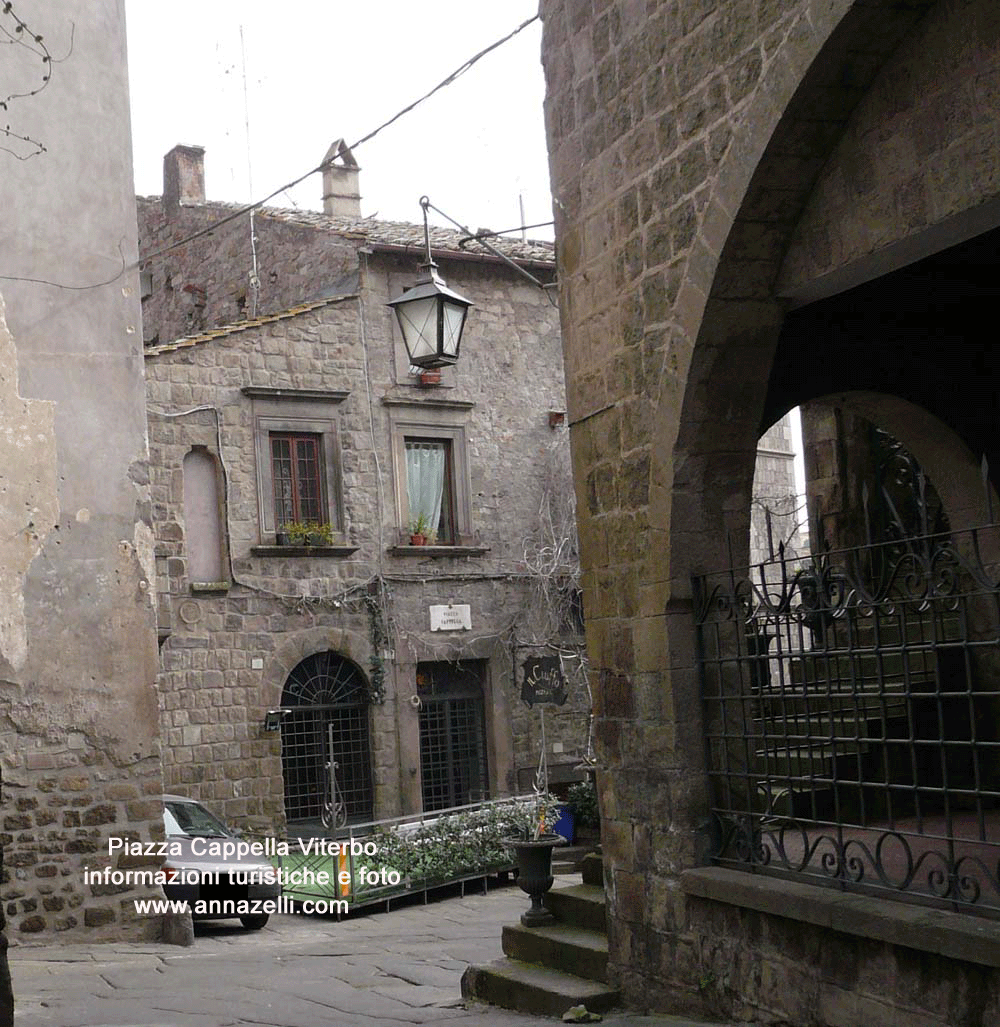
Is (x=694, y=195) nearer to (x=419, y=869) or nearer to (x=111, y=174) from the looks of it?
(x=111, y=174)

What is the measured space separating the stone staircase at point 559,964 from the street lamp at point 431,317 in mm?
4241

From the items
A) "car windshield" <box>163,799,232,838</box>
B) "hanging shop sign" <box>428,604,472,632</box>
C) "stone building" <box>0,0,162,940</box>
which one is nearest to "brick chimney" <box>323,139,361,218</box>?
"hanging shop sign" <box>428,604,472,632</box>

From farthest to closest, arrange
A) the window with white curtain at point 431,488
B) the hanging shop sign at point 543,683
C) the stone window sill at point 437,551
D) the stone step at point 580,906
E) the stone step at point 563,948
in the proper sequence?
the window with white curtain at point 431,488, the stone window sill at point 437,551, the hanging shop sign at point 543,683, the stone step at point 580,906, the stone step at point 563,948

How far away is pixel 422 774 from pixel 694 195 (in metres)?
14.0

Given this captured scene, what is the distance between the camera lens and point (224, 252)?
71.4ft

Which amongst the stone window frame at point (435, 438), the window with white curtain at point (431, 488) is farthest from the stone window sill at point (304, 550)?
the window with white curtain at point (431, 488)

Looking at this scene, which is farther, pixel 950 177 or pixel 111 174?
pixel 111 174

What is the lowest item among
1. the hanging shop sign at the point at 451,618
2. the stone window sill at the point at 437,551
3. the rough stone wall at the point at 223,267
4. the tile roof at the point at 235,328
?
the hanging shop sign at the point at 451,618

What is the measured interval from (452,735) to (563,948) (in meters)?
12.4

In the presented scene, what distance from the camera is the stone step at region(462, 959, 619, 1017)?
19.9 ft

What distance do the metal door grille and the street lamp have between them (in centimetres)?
921

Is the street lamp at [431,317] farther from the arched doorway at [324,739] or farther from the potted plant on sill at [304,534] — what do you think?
the arched doorway at [324,739]

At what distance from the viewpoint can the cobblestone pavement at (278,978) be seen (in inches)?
272

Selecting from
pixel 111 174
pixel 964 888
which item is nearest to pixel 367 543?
pixel 111 174
